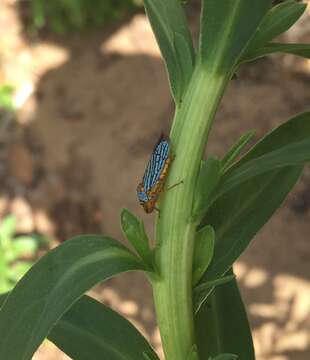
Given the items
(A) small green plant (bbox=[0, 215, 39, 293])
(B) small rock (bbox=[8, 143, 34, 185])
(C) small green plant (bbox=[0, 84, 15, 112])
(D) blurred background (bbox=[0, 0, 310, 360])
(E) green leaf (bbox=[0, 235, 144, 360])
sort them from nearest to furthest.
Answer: (E) green leaf (bbox=[0, 235, 144, 360]), (A) small green plant (bbox=[0, 215, 39, 293]), (D) blurred background (bbox=[0, 0, 310, 360]), (B) small rock (bbox=[8, 143, 34, 185]), (C) small green plant (bbox=[0, 84, 15, 112])

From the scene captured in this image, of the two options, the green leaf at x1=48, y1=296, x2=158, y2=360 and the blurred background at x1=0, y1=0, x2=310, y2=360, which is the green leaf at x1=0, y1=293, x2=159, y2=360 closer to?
the green leaf at x1=48, y1=296, x2=158, y2=360

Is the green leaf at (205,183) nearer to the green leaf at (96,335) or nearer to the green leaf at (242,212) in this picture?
the green leaf at (242,212)

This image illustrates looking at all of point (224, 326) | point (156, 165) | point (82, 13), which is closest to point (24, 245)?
point (82, 13)

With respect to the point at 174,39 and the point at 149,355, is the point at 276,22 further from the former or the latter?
the point at 149,355

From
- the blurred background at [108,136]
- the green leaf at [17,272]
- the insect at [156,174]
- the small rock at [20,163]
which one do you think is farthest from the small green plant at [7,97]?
the insect at [156,174]

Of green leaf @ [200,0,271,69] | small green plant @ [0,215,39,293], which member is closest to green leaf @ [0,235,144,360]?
green leaf @ [200,0,271,69]

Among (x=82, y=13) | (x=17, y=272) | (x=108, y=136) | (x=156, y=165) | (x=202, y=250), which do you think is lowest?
(x=202, y=250)

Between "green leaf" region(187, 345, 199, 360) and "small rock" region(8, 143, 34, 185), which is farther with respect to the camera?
"small rock" region(8, 143, 34, 185)
